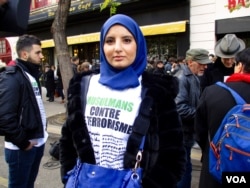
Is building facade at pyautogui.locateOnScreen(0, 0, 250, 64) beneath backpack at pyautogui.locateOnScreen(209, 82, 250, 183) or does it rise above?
above

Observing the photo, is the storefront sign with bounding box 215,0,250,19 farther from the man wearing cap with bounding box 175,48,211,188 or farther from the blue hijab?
the blue hijab

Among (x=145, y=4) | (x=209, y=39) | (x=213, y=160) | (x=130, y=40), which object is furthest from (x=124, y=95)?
(x=145, y=4)

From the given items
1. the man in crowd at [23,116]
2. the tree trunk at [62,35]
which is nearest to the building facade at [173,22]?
the tree trunk at [62,35]

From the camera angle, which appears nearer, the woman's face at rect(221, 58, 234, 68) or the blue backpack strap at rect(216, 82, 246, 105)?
the blue backpack strap at rect(216, 82, 246, 105)

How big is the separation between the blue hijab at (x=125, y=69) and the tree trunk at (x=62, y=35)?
5.59 meters

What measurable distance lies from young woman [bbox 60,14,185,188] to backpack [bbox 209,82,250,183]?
17.2 inches

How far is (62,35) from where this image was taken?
7.42 metres

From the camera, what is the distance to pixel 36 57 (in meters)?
3.13

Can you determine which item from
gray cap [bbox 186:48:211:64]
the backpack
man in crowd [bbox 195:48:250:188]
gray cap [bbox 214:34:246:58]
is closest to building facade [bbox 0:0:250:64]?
gray cap [bbox 186:48:211:64]

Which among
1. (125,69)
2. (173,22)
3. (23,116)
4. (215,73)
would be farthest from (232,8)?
(125,69)

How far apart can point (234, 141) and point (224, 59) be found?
2080 mm

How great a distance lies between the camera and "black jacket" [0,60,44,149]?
2738 millimetres

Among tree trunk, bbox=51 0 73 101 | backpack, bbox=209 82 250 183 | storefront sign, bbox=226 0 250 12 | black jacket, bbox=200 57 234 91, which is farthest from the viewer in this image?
storefront sign, bbox=226 0 250 12

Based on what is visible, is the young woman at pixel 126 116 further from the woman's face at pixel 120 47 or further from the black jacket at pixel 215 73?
the black jacket at pixel 215 73
